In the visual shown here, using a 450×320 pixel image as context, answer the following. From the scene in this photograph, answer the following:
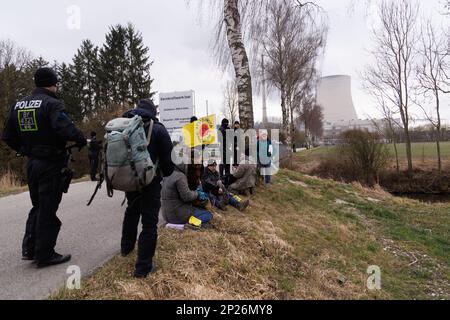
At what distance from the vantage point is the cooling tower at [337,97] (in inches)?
2350

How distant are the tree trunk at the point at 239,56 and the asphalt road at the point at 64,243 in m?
3.86

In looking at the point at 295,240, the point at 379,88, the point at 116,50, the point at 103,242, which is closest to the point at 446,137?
the point at 379,88

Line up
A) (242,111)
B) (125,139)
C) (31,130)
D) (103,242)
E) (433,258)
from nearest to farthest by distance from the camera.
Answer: (125,139)
(31,130)
(103,242)
(433,258)
(242,111)

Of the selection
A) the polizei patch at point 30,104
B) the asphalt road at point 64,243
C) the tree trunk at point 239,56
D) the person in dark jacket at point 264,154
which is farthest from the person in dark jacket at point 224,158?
the polizei patch at point 30,104

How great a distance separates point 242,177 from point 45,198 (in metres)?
5.15

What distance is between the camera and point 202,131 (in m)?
8.48

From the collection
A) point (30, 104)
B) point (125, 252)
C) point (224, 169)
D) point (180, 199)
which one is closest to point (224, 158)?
point (224, 169)

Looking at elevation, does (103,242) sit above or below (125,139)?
below

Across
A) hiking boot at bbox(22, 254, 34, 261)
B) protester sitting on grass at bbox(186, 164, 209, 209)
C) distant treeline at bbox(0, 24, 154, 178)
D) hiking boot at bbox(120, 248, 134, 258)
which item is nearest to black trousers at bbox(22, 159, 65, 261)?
hiking boot at bbox(22, 254, 34, 261)

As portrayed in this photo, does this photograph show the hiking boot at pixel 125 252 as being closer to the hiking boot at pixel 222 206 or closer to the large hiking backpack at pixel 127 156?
the large hiking backpack at pixel 127 156

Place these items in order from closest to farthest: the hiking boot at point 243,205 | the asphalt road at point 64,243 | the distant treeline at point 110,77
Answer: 1. the asphalt road at point 64,243
2. the hiking boot at point 243,205
3. the distant treeline at point 110,77
